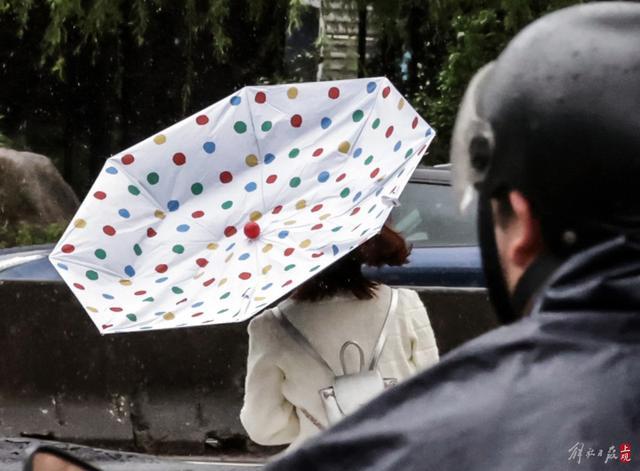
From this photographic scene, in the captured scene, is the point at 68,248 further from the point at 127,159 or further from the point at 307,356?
the point at 307,356

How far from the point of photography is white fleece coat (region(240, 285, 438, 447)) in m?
3.58

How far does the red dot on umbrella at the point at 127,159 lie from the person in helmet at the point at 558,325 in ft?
8.04

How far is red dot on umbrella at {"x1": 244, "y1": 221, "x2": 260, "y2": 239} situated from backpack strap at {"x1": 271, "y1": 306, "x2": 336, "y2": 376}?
21cm

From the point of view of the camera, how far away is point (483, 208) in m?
1.47

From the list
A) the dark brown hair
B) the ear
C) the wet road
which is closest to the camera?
the ear

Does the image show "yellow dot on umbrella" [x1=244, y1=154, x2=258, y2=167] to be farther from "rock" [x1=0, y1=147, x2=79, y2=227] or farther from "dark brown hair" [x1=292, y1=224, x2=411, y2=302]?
"rock" [x1=0, y1=147, x2=79, y2=227]

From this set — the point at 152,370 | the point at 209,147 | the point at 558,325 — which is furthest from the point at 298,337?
the point at 152,370

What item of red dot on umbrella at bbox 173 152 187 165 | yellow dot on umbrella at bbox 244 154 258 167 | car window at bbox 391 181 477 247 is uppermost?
red dot on umbrella at bbox 173 152 187 165

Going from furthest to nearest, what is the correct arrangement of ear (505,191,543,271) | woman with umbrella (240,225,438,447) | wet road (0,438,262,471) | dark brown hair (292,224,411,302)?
wet road (0,438,262,471) < dark brown hair (292,224,411,302) < woman with umbrella (240,225,438,447) < ear (505,191,543,271)

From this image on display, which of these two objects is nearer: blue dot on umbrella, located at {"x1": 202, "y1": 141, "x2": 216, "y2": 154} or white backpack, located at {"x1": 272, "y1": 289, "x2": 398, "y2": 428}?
white backpack, located at {"x1": 272, "y1": 289, "x2": 398, "y2": 428}

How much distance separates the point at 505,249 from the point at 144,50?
14.0 metres

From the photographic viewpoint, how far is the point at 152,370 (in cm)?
746

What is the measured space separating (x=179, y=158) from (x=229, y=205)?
7.7 inches

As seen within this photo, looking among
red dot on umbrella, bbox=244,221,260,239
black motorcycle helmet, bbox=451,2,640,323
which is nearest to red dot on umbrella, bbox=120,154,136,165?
red dot on umbrella, bbox=244,221,260,239
